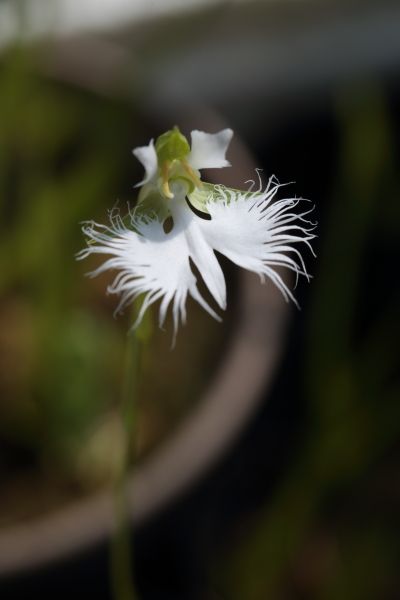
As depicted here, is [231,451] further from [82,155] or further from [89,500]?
[82,155]

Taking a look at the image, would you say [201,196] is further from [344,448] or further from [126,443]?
[344,448]

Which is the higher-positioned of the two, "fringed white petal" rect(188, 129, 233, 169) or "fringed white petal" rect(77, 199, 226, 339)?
"fringed white petal" rect(188, 129, 233, 169)

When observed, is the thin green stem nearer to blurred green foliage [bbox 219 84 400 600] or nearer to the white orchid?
the white orchid

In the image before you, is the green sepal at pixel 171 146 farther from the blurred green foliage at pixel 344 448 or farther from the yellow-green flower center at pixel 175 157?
the blurred green foliage at pixel 344 448

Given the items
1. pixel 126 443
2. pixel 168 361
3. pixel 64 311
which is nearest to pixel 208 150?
pixel 126 443

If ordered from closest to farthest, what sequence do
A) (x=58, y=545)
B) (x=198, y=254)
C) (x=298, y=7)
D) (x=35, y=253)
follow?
(x=198, y=254), (x=58, y=545), (x=35, y=253), (x=298, y=7)

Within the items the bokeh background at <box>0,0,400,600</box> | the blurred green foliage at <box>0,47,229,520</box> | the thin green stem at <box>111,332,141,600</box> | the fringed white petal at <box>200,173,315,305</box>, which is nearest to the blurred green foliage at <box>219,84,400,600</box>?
the bokeh background at <box>0,0,400,600</box>

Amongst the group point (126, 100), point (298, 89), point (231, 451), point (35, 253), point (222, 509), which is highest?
point (298, 89)

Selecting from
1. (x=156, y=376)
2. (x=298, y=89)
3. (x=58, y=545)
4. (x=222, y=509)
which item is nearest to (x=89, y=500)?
(x=58, y=545)
